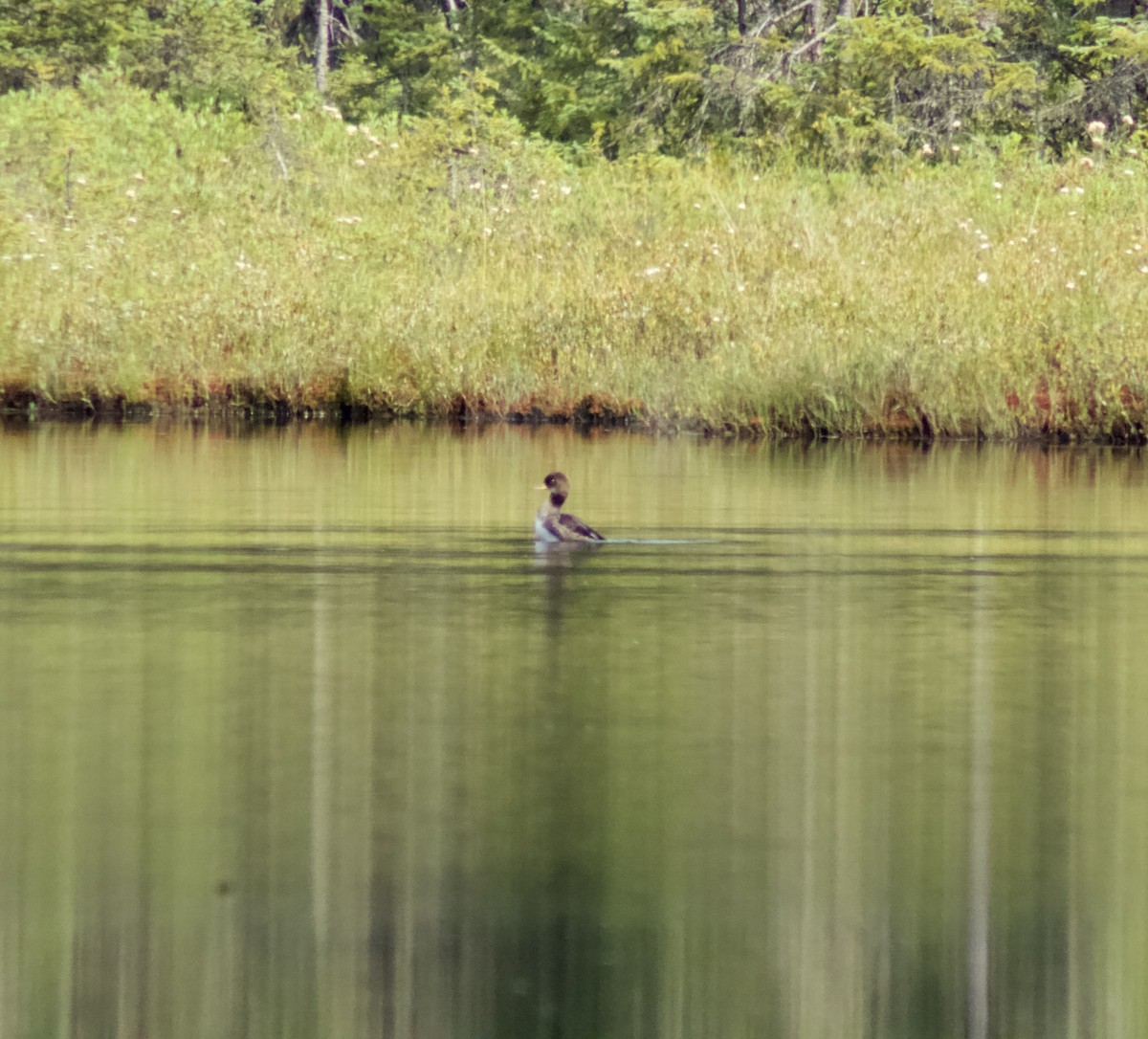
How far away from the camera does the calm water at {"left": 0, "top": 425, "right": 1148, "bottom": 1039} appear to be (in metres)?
4.30

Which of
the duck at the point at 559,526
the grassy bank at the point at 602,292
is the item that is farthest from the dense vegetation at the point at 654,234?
the duck at the point at 559,526

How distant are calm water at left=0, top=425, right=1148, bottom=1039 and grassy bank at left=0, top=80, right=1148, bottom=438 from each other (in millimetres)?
7692

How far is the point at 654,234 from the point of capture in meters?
24.2

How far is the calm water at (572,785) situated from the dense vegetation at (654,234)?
822 cm

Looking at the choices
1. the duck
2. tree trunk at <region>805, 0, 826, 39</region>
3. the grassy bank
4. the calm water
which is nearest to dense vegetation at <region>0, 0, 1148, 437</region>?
the grassy bank

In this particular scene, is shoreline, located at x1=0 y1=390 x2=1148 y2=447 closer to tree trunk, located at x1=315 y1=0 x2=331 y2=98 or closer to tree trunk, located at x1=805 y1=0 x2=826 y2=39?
tree trunk, located at x1=805 y1=0 x2=826 y2=39

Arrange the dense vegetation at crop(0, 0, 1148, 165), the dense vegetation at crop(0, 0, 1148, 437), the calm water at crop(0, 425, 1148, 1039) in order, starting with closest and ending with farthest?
the calm water at crop(0, 425, 1148, 1039)
the dense vegetation at crop(0, 0, 1148, 437)
the dense vegetation at crop(0, 0, 1148, 165)

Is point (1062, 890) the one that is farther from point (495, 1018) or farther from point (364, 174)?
point (364, 174)

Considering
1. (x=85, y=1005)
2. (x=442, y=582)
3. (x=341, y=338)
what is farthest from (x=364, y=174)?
(x=85, y=1005)

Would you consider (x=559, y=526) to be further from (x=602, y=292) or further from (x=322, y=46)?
(x=322, y=46)

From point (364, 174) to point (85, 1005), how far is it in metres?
25.1

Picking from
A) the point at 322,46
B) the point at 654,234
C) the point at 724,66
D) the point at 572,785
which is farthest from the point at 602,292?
the point at 322,46

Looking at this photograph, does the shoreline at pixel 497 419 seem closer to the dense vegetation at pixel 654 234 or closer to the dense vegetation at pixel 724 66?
the dense vegetation at pixel 654 234

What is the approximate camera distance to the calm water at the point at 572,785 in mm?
4297
